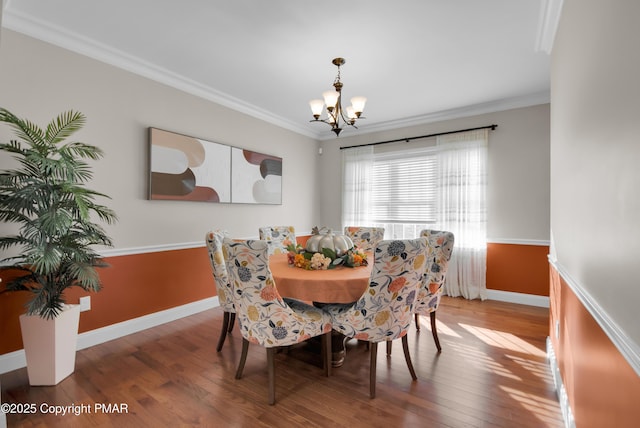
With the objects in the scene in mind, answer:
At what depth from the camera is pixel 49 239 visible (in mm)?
2080

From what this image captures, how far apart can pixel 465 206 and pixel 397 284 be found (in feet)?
9.72

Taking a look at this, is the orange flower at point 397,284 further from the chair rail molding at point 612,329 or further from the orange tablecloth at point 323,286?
the chair rail molding at point 612,329

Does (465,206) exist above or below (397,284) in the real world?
above

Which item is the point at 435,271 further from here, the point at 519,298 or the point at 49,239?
the point at 49,239

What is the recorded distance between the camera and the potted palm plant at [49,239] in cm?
196

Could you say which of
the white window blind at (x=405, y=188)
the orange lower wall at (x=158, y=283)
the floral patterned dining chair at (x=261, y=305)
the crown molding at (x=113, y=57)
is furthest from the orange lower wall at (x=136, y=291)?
the white window blind at (x=405, y=188)

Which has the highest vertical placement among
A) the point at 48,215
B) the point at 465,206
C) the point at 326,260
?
the point at 465,206

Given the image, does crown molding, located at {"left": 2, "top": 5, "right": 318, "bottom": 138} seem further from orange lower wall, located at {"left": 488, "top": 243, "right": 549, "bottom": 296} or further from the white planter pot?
orange lower wall, located at {"left": 488, "top": 243, "right": 549, "bottom": 296}

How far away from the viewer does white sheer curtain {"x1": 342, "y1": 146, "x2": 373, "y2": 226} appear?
527 centimetres

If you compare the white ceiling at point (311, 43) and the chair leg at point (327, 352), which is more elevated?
the white ceiling at point (311, 43)

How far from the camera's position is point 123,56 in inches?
116

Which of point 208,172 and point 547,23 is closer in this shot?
point 547,23

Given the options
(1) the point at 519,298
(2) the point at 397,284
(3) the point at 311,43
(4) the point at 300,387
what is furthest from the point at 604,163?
(1) the point at 519,298

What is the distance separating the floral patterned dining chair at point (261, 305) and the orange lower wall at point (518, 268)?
325cm
